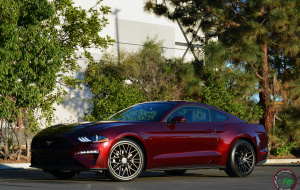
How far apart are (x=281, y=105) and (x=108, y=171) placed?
16.5 m

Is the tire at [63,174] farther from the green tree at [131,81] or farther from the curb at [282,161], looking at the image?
the curb at [282,161]

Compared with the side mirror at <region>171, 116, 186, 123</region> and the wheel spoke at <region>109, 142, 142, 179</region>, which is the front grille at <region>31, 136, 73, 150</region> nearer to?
the wheel spoke at <region>109, 142, 142, 179</region>

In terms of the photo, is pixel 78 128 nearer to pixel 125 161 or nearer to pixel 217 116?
pixel 125 161

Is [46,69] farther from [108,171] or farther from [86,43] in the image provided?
[108,171]

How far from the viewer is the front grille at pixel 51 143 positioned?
30.5ft

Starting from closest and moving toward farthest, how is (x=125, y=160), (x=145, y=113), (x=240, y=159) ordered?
(x=125, y=160)
(x=145, y=113)
(x=240, y=159)

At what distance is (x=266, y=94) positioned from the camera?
2394 centimetres

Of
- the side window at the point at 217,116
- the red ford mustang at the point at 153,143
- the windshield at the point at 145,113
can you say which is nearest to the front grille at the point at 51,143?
the red ford mustang at the point at 153,143

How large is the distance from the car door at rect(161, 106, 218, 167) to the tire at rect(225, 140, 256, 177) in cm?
53

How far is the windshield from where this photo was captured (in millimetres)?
10250

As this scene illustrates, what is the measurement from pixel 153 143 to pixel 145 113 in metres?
0.89

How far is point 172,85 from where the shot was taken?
2252cm

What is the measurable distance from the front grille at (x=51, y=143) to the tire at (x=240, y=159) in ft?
11.3

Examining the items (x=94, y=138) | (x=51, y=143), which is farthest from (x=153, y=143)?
(x=51, y=143)
